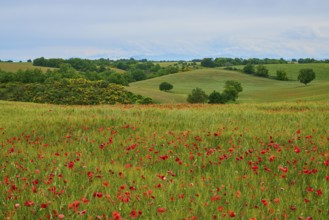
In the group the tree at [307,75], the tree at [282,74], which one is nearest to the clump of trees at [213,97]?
the tree at [307,75]

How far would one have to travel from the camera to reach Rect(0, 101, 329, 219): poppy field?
14.0 ft

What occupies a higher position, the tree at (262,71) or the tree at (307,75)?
the tree at (262,71)

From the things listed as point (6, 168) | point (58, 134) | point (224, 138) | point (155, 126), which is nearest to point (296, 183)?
point (224, 138)

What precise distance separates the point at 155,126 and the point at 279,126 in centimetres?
346

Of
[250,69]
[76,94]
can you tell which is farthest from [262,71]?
[76,94]

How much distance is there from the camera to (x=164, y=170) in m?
6.21

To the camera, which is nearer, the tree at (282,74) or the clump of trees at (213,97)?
the clump of trees at (213,97)

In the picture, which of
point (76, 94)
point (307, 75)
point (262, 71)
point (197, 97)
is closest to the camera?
point (76, 94)

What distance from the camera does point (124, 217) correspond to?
4.01m

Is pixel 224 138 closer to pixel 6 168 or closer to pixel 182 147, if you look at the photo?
pixel 182 147

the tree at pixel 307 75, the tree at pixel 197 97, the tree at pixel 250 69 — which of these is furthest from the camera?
the tree at pixel 250 69

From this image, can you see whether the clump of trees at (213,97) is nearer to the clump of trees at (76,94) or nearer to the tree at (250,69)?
the clump of trees at (76,94)

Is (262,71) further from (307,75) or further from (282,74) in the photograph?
(307,75)

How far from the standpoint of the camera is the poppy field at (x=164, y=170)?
14.0 ft
